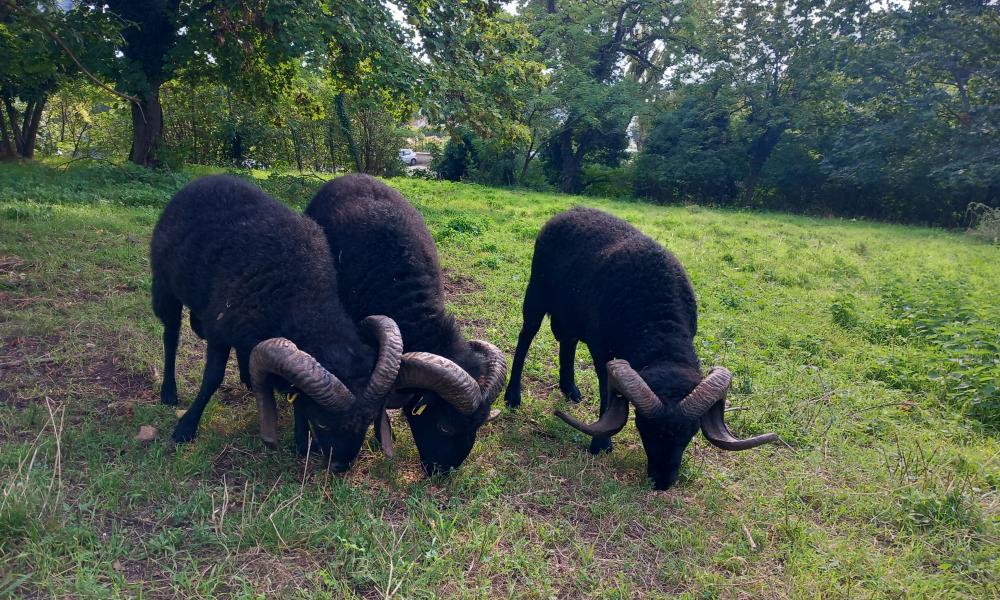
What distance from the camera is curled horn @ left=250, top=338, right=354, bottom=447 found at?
3.62m

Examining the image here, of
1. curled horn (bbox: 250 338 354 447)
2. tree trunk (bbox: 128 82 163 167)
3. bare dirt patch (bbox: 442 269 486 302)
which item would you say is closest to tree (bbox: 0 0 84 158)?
tree trunk (bbox: 128 82 163 167)

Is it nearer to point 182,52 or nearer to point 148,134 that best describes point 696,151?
point 182,52

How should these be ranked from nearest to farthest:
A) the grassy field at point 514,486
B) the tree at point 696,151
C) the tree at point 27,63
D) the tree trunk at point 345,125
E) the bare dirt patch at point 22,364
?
1. the grassy field at point 514,486
2. the bare dirt patch at point 22,364
3. the tree at point 27,63
4. the tree trunk at point 345,125
5. the tree at point 696,151

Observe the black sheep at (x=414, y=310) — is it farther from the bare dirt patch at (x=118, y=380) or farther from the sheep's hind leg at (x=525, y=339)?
the bare dirt patch at (x=118, y=380)

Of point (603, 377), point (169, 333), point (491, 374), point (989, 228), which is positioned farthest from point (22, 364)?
point (989, 228)

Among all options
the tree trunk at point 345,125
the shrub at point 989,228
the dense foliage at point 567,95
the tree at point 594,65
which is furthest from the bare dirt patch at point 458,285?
the tree at point 594,65

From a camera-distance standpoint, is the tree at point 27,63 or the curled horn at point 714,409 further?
the tree at point 27,63

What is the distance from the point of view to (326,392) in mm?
3666

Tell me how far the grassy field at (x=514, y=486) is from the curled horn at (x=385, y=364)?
0.71 metres

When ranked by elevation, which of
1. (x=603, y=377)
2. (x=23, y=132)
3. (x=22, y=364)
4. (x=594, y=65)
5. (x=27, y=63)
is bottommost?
(x=22, y=364)

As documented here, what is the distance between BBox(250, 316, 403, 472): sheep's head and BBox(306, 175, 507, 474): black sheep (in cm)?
23

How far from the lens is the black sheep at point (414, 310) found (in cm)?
403

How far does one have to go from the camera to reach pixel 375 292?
477cm

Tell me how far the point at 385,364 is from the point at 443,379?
0.43 meters
